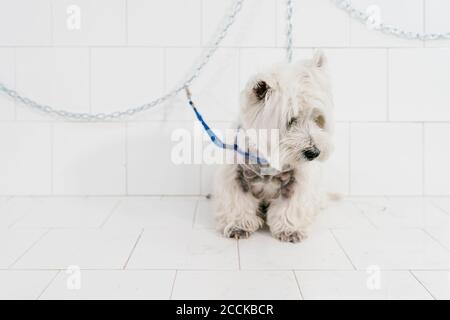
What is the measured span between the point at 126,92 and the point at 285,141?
A: 3.54 ft

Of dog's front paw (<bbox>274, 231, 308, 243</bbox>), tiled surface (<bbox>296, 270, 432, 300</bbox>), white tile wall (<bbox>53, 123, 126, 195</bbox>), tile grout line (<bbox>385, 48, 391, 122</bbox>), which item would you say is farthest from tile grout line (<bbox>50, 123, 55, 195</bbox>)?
tile grout line (<bbox>385, 48, 391, 122</bbox>)

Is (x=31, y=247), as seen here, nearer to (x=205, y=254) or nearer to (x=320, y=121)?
(x=205, y=254)

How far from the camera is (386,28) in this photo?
2438 mm

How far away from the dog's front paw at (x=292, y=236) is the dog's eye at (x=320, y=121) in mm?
429

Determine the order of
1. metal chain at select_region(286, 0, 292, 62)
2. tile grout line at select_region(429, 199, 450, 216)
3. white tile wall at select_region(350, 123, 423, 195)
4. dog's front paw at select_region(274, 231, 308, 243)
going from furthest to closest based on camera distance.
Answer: white tile wall at select_region(350, 123, 423, 195), metal chain at select_region(286, 0, 292, 62), tile grout line at select_region(429, 199, 450, 216), dog's front paw at select_region(274, 231, 308, 243)

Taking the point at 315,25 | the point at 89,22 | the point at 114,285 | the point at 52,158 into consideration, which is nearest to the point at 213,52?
the point at 315,25

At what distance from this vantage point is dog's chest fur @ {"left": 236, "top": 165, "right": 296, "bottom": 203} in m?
1.98

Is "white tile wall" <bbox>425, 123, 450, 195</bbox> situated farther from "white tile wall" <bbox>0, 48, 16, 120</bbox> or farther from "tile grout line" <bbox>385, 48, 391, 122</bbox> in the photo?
"white tile wall" <bbox>0, 48, 16, 120</bbox>

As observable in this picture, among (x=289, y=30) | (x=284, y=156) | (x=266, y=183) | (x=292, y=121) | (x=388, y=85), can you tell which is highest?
(x=289, y=30)

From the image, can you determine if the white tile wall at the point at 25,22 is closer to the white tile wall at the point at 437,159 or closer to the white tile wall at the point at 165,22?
the white tile wall at the point at 165,22

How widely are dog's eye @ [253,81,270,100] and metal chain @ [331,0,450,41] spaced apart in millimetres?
958

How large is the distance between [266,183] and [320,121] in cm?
35

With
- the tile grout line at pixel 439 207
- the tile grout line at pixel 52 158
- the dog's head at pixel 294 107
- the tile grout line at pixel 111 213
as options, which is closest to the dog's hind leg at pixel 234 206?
the dog's head at pixel 294 107

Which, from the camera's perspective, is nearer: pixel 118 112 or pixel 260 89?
pixel 260 89
